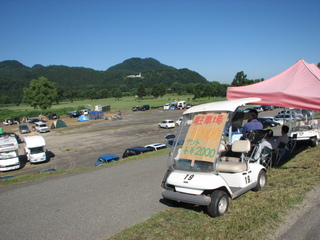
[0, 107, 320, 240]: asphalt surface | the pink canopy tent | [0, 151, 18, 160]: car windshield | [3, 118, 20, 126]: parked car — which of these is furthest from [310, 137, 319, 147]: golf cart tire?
[3, 118, 20, 126]: parked car

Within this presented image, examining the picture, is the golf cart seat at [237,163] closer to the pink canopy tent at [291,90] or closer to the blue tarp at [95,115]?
the pink canopy tent at [291,90]

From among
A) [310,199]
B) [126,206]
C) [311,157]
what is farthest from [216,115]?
[311,157]

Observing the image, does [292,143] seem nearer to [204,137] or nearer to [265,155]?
[265,155]

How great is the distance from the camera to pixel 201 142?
604cm

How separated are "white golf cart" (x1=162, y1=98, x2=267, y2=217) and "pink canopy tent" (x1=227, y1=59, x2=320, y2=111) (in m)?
1.78

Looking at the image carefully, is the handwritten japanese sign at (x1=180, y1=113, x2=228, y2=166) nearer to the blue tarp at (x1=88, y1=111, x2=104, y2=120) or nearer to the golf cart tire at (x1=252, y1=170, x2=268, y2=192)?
the golf cart tire at (x1=252, y1=170, x2=268, y2=192)

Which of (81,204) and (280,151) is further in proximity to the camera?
(280,151)

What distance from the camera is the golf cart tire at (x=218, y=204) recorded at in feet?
17.6

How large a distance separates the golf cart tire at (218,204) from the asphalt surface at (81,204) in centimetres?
157

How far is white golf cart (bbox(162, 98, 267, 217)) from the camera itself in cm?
553

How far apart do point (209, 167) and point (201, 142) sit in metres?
0.62

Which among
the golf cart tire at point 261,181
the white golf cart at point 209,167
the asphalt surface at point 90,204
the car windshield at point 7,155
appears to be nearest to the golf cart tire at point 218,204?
the white golf cart at point 209,167

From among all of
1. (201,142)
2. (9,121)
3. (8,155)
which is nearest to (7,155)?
(8,155)

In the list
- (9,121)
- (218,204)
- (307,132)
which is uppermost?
(307,132)
